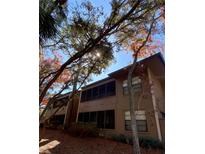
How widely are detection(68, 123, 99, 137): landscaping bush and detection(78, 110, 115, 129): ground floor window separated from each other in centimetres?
34

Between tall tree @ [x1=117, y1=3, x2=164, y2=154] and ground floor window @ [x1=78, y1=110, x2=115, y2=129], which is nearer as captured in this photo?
tall tree @ [x1=117, y1=3, x2=164, y2=154]

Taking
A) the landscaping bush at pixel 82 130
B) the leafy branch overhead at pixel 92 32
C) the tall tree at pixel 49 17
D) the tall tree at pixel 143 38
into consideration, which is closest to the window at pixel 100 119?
the landscaping bush at pixel 82 130

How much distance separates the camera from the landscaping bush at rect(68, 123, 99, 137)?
4144 millimetres

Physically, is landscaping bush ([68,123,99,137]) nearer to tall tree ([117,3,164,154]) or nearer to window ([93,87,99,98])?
window ([93,87,99,98])

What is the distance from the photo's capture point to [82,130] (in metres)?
4.37

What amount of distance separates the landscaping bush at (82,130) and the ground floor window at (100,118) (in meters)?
0.34

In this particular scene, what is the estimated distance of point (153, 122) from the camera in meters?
4.37

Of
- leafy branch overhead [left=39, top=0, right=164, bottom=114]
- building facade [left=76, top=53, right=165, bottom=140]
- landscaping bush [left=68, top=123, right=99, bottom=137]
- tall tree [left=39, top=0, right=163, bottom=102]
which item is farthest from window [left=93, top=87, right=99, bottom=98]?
tall tree [left=39, top=0, right=163, bottom=102]

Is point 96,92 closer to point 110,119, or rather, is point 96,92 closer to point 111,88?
point 111,88

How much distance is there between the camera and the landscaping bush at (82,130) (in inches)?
163

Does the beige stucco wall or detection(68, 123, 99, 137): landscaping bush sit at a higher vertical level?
the beige stucco wall
